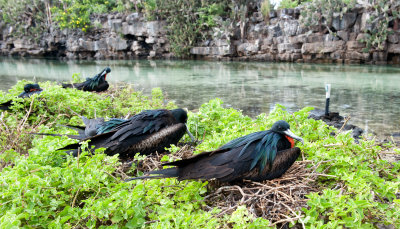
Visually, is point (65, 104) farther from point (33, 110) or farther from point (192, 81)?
point (192, 81)

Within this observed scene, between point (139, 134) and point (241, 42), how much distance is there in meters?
Answer: 22.2

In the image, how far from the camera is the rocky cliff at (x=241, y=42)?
18.6 m

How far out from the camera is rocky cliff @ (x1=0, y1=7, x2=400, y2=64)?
1858cm

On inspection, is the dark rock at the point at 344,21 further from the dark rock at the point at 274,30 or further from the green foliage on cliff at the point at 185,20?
Answer: the green foliage on cliff at the point at 185,20

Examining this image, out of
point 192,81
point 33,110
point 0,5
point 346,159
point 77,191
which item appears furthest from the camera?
point 0,5

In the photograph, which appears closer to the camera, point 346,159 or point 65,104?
point 346,159

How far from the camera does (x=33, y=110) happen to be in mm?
3479

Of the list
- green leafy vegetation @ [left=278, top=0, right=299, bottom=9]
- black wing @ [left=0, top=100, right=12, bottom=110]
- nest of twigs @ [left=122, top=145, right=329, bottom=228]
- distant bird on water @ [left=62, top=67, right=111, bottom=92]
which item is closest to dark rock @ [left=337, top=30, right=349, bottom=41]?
green leafy vegetation @ [left=278, top=0, right=299, bottom=9]

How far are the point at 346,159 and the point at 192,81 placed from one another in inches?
465

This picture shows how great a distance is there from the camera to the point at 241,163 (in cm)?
183

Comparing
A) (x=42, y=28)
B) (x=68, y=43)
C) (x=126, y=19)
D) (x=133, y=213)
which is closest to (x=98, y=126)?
(x=133, y=213)

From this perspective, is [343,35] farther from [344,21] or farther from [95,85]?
[95,85]

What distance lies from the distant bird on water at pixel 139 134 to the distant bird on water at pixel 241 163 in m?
0.73

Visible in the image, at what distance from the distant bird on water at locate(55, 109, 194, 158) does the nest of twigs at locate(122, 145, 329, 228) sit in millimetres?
819
